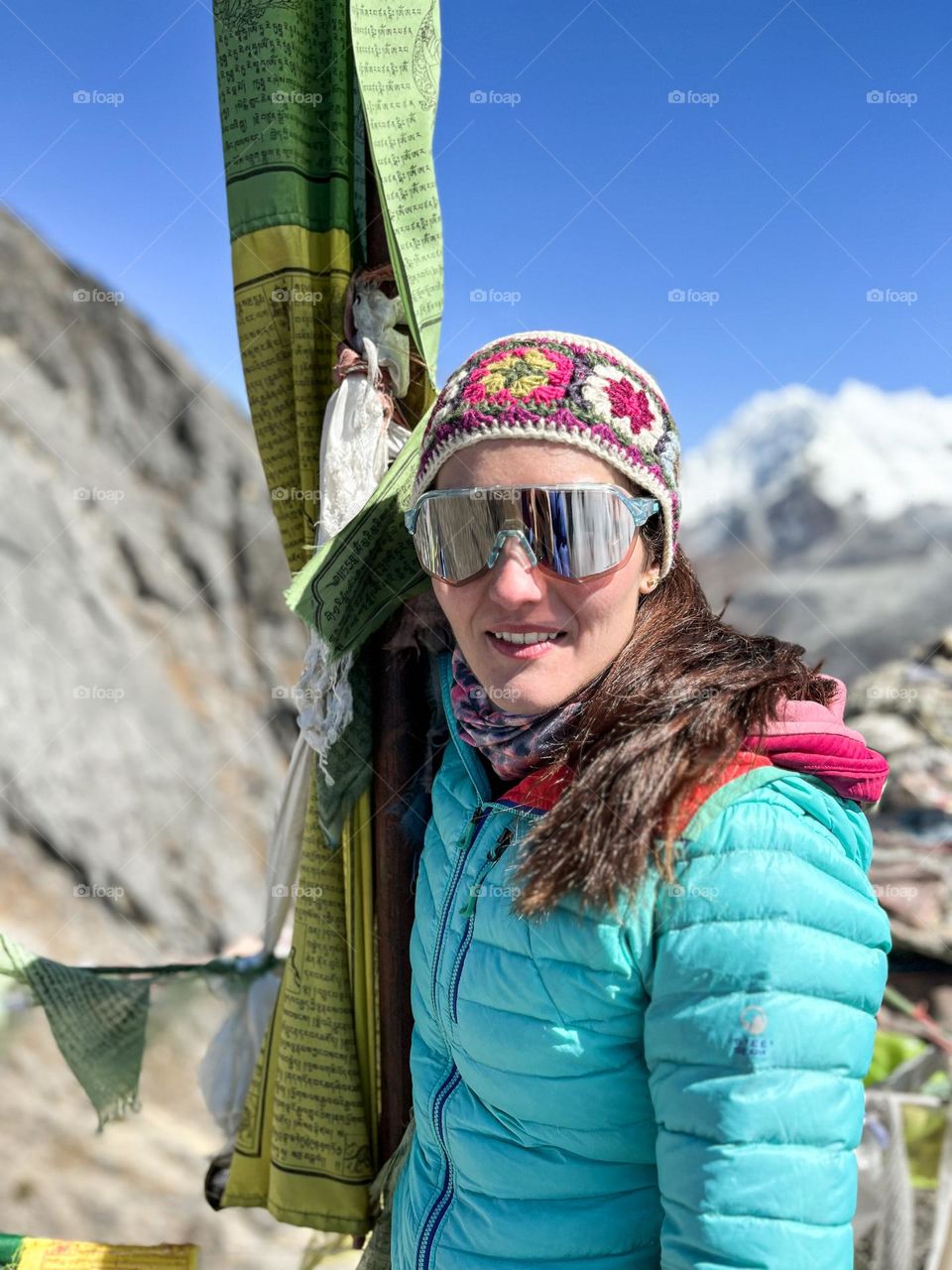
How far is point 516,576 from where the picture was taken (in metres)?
1.23

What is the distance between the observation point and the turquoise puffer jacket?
946mm

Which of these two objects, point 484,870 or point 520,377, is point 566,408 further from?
point 484,870

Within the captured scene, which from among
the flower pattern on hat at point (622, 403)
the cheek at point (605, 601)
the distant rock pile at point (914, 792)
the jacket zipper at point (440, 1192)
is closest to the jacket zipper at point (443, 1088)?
the jacket zipper at point (440, 1192)

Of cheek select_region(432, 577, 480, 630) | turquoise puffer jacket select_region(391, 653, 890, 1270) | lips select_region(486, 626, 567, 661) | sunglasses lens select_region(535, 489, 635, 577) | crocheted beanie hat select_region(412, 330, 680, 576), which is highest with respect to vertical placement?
crocheted beanie hat select_region(412, 330, 680, 576)

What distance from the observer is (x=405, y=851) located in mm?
1693

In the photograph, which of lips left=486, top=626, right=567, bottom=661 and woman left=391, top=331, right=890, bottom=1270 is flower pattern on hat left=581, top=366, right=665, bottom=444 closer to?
woman left=391, top=331, right=890, bottom=1270

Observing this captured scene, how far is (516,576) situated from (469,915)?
45 centimetres

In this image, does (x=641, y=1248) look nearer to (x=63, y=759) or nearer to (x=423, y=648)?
(x=423, y=648)

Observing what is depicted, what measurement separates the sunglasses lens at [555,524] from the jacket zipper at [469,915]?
37cm

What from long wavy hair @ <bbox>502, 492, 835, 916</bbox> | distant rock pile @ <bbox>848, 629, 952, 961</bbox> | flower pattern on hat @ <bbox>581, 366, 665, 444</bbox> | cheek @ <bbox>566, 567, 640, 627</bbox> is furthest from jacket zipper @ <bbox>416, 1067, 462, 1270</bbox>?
distant rock pile @ <bbox>848, 629, 952, 961</bbox>

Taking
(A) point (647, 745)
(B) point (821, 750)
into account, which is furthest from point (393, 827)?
(B) point (821, 750)

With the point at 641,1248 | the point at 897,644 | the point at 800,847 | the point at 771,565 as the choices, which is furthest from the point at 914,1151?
the point at 771,565

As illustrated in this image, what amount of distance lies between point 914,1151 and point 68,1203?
3.44 m

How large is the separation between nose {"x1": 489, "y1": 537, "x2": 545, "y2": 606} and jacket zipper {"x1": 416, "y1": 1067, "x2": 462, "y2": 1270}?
2.16 feet
